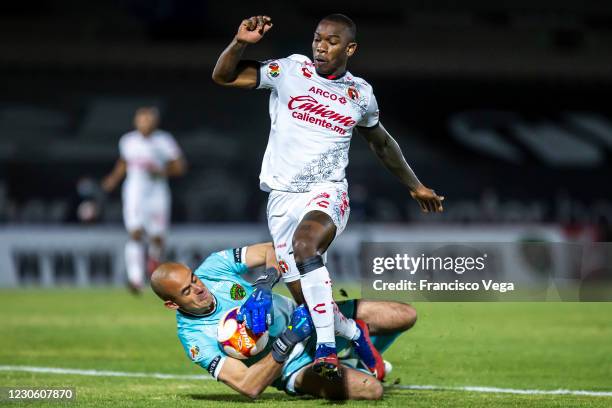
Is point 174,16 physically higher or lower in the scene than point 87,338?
higher

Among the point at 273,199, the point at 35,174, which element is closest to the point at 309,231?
the point at 273,199

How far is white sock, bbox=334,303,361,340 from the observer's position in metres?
7.31

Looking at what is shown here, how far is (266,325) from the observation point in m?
7.02

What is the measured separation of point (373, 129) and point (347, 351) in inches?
55.5

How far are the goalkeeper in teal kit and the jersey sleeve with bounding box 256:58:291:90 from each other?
3.46 ft

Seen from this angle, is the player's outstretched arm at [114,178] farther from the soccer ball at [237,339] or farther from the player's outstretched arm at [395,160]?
the soccer ball at [237,339]

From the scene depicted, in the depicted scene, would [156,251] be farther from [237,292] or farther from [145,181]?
[237,292]

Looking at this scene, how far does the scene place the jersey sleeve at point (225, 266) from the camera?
302 inches

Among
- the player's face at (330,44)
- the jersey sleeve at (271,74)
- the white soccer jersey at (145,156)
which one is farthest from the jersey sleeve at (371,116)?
the white soccer jersey at (145,156)

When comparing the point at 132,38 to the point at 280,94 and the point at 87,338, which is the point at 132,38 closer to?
the point at 87,338

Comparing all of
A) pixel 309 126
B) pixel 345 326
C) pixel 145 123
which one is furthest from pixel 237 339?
pixel 145 123

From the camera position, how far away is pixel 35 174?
25.7m

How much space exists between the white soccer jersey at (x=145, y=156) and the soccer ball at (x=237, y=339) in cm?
1017

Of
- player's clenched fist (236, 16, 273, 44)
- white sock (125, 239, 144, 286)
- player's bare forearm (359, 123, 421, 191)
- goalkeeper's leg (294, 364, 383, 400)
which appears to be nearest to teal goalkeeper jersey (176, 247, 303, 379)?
goalkeeper's leg (294, 364, 383, 400)
